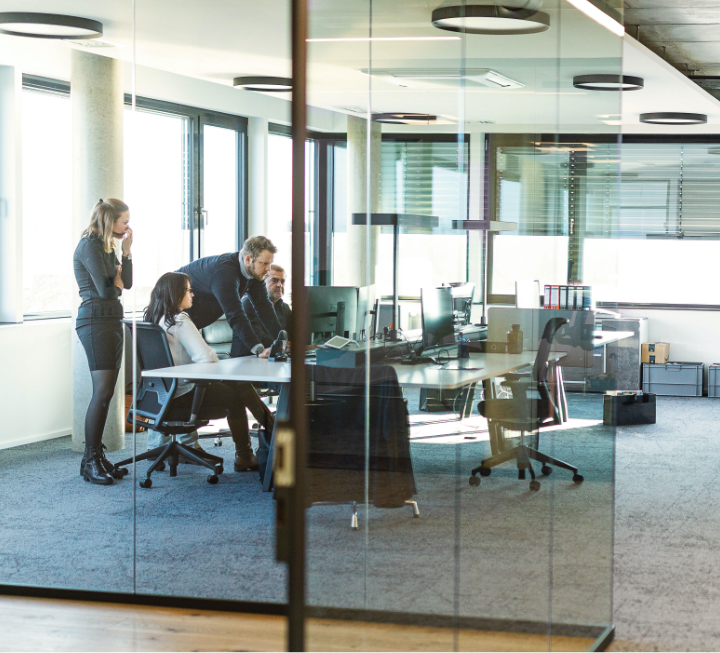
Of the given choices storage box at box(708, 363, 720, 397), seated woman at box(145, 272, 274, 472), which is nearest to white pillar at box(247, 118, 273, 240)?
seated woman at box(145, 272, 274, 472)

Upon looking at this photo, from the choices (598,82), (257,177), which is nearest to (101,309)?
(257,177)

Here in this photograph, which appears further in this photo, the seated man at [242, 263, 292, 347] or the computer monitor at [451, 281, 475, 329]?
the seated man at [242, 263, 292, 347]

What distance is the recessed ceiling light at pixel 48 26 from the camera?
361cm

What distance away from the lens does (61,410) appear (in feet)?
12.2

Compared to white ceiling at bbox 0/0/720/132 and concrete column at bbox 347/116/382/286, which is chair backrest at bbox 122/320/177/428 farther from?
concrete column at bbox 347/116/382/286

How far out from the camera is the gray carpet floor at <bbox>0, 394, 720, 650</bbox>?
263cm

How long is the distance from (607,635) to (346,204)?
67.6 inches

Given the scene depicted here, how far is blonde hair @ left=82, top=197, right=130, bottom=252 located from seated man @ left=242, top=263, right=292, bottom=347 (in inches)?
24.2

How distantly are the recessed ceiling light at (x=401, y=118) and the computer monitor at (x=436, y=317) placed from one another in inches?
18.0

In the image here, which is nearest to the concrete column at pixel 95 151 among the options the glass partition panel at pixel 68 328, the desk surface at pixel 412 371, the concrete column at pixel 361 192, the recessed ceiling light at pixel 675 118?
the glass partition panel at pixel 68 328

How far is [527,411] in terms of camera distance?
286cm

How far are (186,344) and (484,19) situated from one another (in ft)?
5.04

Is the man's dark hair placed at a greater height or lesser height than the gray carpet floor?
greater

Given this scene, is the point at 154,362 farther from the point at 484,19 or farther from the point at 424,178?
the point at 484,19
